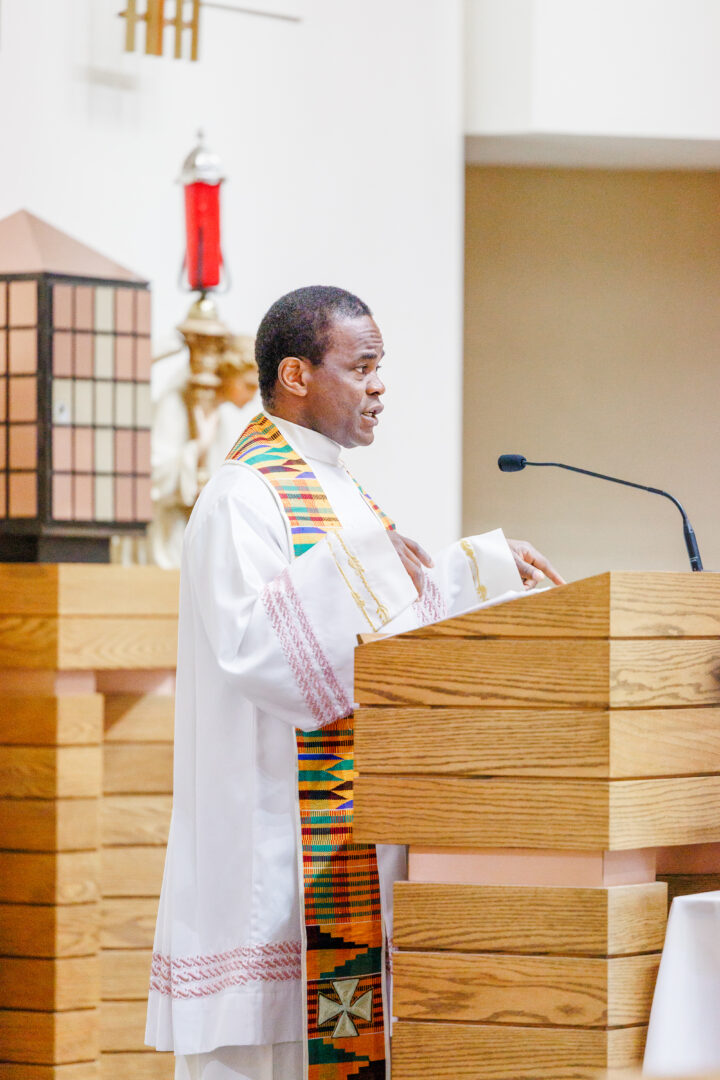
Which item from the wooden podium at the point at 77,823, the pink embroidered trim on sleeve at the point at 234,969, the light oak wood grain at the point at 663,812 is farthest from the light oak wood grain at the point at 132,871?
the light oak wood grain at the point at 663,812

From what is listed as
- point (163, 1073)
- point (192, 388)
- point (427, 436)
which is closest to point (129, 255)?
point (192, 388)

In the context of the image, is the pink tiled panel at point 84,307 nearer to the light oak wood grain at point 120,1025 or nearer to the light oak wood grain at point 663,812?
the light oak wood grain at point 120,1025

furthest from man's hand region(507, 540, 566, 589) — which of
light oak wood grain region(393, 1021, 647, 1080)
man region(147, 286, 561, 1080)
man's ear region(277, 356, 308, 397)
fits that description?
light oak wood grain region(393, 1021, 647, 1080)

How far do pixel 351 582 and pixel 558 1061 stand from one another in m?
0.75

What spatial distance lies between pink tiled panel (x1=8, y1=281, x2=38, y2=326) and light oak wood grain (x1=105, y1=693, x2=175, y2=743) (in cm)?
103

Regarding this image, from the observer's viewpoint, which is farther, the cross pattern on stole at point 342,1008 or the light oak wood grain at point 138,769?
the light oak wood grain at point 138,769

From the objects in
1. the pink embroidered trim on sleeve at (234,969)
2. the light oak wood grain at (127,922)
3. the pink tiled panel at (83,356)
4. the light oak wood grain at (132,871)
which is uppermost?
the pink tiled panel at (83,356)

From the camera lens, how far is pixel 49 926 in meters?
3.65

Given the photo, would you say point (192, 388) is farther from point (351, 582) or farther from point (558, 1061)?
point (558, 1061)

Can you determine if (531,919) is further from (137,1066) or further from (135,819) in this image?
(137,1066)

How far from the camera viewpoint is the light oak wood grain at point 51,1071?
Result: 367cm

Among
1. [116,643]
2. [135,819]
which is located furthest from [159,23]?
[135,819]

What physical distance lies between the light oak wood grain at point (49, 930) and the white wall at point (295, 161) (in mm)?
1816

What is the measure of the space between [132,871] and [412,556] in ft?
6.31
